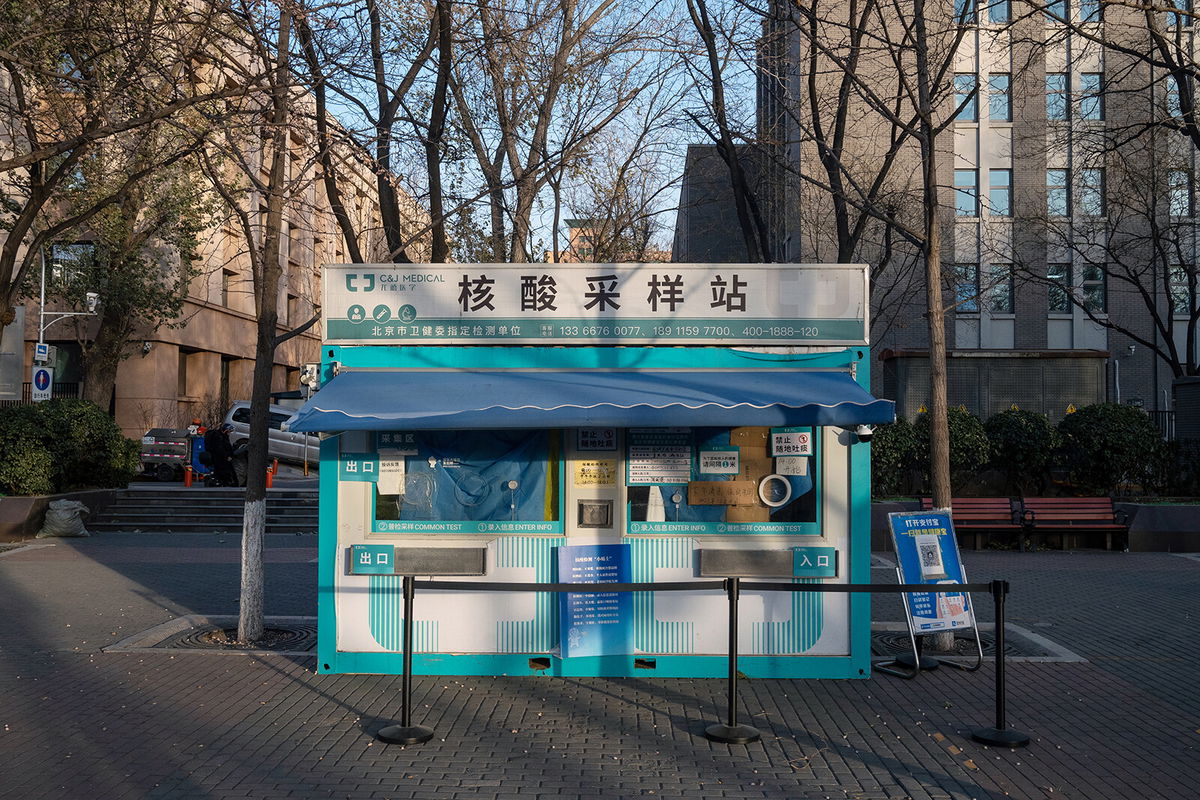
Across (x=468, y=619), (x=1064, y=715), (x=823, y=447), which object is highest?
(x=823, y=447)

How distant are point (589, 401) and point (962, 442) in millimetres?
11148

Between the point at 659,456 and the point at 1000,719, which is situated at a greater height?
the point at 659,456

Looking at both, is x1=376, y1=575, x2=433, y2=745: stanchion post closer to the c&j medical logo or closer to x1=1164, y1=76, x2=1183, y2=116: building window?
the c&j medical logo

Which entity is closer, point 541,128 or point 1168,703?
point 1168,703

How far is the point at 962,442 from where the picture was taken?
16297mm

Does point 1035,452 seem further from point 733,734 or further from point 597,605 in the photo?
point 733,734

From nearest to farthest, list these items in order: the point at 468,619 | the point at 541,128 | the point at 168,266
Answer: the point at 468,619 < the point at 541,128 < the point at 168,266

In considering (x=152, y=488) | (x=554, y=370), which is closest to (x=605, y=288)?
(x=554, y=370)

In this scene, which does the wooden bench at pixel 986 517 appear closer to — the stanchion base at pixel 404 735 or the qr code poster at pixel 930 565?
the qr code poster at pixel 930 565

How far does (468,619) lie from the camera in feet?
25.0

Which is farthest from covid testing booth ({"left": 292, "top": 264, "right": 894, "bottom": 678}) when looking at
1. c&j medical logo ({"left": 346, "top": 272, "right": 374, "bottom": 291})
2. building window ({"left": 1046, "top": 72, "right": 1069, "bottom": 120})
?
building window ({"left": 1046, "top": 72, "right": 1069, "bottom": 120})

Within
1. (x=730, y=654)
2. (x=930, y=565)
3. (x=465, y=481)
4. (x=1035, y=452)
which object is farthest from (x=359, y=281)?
(x=1035, y=452)

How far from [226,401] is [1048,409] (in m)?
31.6

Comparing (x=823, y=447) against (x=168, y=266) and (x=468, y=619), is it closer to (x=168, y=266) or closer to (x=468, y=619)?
(x=468, y=619)
